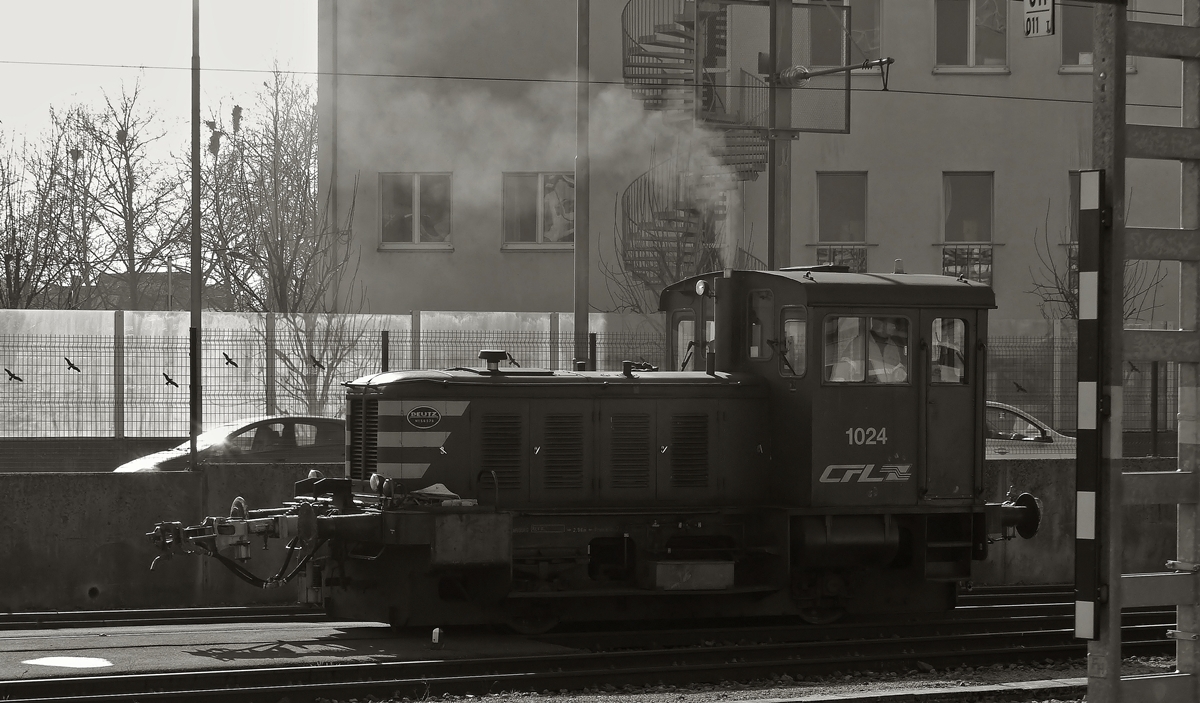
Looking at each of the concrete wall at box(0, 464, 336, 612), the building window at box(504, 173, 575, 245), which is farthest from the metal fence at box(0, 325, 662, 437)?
the building window at box(504, 173, 575, 245)

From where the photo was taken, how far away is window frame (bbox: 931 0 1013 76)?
25.3 m

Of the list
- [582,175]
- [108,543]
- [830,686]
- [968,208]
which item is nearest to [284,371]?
[108,543]

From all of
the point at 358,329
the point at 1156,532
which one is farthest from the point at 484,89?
the point at 1156,532

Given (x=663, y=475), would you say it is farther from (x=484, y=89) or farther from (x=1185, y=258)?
(x=484, y=89)

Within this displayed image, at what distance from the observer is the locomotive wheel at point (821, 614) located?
10.7 metres

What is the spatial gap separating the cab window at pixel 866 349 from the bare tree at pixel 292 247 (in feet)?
23.0

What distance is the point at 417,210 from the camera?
84.6 feet

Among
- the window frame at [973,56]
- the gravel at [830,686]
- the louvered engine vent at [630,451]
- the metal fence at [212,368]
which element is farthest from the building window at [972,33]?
the gravel at [830,686]

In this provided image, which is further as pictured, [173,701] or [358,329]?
[358,329]

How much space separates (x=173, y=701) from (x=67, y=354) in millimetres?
7191

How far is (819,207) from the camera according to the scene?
1000 inches

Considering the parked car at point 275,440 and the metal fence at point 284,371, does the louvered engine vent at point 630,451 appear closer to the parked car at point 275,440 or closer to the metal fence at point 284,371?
the metal fence at point 284,371

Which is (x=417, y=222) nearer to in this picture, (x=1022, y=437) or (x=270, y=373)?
(x=270, y=373)

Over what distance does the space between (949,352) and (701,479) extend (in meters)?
2.29
